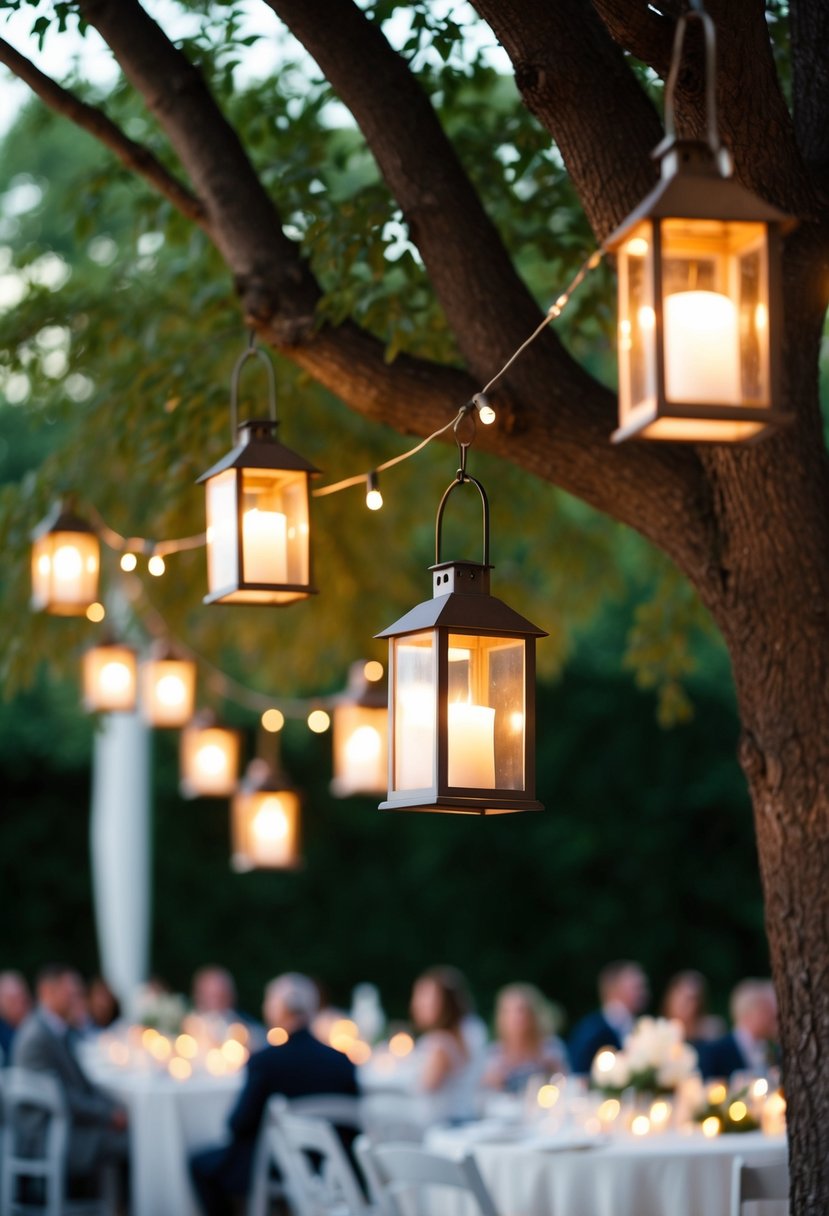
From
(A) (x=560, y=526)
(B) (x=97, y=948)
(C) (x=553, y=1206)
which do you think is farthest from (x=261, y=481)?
(B) (x=97, y=948)

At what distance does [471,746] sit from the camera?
3.42 m

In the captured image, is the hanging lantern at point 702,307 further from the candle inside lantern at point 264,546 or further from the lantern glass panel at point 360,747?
the lantern glass panel at point 360,747

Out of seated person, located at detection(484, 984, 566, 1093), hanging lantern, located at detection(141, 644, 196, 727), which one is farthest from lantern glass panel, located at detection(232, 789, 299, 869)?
seated person, located at detection(484, 984, 566, 1093)

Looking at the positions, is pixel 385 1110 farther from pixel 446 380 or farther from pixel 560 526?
pixel 446 380

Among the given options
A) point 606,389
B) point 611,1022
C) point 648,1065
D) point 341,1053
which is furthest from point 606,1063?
point 611,1022

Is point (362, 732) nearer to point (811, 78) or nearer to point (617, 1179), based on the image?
point (617, 1179)

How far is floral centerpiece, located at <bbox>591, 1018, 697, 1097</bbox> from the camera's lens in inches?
262

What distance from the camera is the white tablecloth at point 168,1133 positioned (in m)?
8.50

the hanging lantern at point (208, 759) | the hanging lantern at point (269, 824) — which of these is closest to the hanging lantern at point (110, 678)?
the hanging lantern at point (208, 759)

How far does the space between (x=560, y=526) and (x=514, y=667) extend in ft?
22.7

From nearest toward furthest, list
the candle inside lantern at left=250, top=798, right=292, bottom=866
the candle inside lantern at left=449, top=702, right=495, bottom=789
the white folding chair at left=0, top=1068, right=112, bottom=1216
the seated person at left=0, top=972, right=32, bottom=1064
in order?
the candle inside lantern at left=449, top=702, right=495, bottom=789 < the white folding chair at left=0, top=1068, right=112, bottom=1216 < the candle inside lantern at left=250, top=798, right=292, bottom=866 < the seated person at left=0, top=972, right=32, bottom=1064

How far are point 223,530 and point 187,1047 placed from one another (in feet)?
19.6

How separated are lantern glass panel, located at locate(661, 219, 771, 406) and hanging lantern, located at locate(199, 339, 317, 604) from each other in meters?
2.07

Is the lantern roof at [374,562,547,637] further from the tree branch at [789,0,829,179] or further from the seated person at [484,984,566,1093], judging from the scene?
the seated person at [484,984,566,1093]
